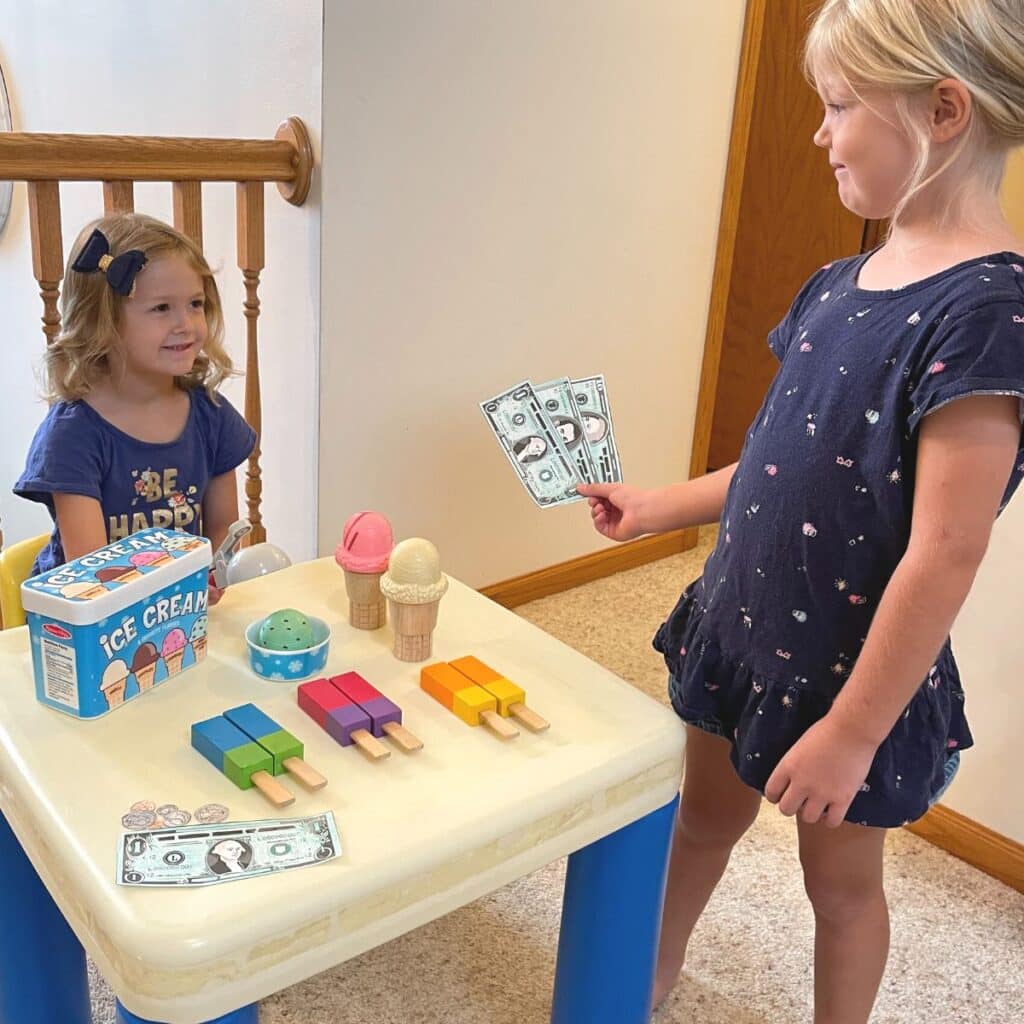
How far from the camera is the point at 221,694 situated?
41.8 inches

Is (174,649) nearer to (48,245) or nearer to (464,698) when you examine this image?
(464,698)

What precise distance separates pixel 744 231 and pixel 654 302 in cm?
62

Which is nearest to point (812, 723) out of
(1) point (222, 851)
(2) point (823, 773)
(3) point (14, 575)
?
(2) point (823, 773)

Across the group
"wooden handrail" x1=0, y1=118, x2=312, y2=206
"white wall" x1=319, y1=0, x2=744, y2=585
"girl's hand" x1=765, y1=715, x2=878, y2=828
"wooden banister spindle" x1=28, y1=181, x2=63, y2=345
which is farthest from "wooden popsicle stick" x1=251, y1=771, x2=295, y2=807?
"white wall" x1=319, y1=0, x2=744, y2=585

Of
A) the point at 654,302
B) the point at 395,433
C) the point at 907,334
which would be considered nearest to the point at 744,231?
the point at 654,302

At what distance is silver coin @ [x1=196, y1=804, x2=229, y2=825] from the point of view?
34.7 inches

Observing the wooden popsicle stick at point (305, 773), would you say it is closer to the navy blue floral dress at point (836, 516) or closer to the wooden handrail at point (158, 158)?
the navy blue floral dress at point (836, 516)

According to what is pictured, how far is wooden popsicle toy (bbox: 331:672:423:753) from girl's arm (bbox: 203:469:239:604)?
1.90 ft

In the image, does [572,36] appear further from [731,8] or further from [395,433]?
[395,433]

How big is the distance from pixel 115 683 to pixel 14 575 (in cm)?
51

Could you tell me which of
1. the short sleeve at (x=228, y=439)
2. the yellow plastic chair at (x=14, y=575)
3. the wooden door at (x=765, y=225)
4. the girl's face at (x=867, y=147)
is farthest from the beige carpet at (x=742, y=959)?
the wooden door at (x=765, y=225)

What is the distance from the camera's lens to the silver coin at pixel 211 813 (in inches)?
34.7

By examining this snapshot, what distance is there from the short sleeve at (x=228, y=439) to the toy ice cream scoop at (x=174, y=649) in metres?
0.51

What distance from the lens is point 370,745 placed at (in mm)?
981
